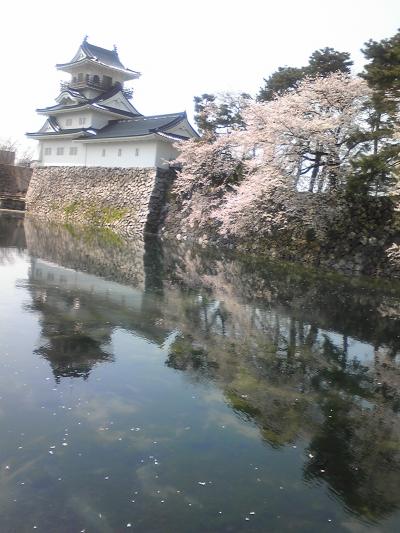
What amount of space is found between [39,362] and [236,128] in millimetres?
20599

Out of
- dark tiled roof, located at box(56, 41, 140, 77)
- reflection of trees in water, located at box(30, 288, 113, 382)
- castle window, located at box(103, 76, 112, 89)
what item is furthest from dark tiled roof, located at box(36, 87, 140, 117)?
reflection of trees in water, located at box(30, 288, 113, 382)

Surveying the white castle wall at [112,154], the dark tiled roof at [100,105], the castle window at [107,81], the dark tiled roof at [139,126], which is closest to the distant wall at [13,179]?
the white castle wall at [112,154]

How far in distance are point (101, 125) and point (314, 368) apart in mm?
28033

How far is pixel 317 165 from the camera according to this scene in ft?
60.5

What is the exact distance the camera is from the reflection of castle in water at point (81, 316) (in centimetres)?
644

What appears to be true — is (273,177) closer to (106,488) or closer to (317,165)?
(317,165)

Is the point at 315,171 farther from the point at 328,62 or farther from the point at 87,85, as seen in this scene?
the point at 87,85

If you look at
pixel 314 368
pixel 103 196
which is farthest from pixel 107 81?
pixel 314 368

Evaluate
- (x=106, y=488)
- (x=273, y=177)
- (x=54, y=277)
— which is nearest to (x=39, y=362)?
(x=106, y=488)

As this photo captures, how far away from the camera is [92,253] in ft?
55.4

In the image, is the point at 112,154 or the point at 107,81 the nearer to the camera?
the point at 112,154

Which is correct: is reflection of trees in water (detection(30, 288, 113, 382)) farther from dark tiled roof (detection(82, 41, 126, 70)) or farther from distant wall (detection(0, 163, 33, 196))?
distant wall (detection(0, 163, 33, 196))

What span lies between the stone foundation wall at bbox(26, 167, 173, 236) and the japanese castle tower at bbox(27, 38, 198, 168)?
703 mm

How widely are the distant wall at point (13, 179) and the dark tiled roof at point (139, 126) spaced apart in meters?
14.4
